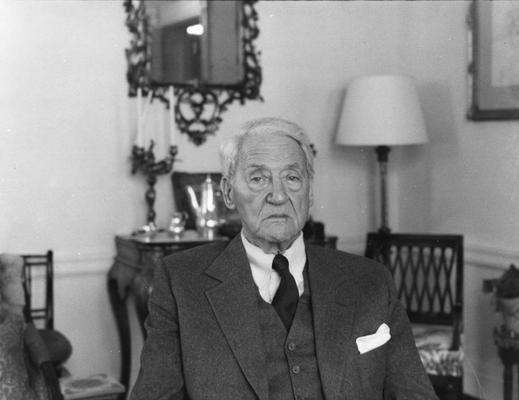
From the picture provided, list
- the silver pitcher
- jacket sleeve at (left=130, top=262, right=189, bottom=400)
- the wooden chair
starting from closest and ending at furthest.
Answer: jacket sleeve at (left=130, top=262, right=189, bottom=400) → the wooden chair → the silver pitcher

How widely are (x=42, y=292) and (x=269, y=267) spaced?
1.94 metres

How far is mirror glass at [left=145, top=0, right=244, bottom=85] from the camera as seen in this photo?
390cm

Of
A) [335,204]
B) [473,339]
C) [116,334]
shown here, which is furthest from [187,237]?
[473,339]

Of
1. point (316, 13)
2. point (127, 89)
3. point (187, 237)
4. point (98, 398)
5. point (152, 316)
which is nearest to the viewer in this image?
point (152, 316)

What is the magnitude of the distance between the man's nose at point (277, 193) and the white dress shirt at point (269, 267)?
0.14 metres

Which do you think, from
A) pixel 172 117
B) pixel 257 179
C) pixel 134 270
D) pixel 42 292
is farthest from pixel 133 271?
pixel 257 179

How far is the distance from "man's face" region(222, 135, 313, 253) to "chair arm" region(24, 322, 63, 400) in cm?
73

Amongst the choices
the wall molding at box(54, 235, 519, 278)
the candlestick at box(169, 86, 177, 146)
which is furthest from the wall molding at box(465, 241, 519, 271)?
the candlestick at box(169, 86, 177, 146)

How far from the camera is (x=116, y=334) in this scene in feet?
12.8

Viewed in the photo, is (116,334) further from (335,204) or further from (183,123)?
(335,204)

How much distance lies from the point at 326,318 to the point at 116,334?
2.14 metres

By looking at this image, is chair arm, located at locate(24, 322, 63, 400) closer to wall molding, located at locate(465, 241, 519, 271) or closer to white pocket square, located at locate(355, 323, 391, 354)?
white pocket square, located at locate(355, 323, 391, 354)

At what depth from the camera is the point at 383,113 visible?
4.04 meters

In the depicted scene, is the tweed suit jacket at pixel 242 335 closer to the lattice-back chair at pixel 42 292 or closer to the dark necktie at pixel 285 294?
the dark necktie at pixel 285 294
